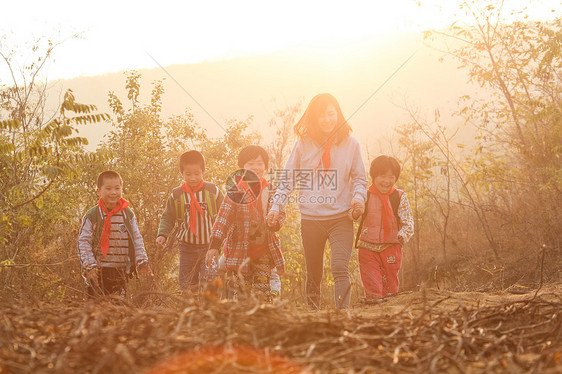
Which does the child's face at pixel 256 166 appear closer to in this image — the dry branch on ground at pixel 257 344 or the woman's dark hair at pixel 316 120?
the woman's dark hair at pixel 316 120

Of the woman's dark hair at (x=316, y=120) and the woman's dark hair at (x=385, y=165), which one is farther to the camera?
the woman's dark hair at (x=385, y=165)

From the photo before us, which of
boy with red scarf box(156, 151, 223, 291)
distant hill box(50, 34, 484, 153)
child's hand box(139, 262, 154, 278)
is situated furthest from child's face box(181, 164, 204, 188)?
distant hill box(50, 34, 484, 153)

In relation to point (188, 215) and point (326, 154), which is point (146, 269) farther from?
point (326, 154)

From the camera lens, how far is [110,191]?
5.59 metres

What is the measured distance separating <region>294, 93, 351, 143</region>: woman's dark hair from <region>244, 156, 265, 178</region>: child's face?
0.52 meters

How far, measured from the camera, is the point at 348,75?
75.4m

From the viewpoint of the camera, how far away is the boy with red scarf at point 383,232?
5.61 meters

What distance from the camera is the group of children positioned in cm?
528

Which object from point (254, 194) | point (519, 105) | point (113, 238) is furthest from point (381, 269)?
point (519, 105)

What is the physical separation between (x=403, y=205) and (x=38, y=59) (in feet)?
37.5

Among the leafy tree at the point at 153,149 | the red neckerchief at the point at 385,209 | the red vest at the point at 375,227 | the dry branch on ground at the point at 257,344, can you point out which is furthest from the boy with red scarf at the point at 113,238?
the leafy tree at the point at 153,149

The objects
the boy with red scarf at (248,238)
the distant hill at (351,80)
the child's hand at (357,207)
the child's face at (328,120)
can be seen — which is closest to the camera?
the child's hand at (357,207)

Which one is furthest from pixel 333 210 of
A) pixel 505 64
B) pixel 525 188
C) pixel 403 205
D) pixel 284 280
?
pixel 284 280

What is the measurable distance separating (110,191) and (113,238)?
0.48 meters
